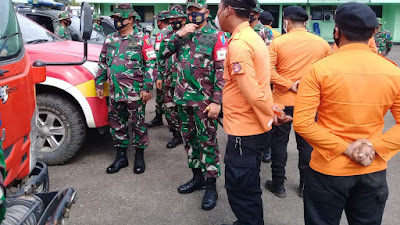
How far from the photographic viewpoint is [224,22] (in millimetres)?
2826

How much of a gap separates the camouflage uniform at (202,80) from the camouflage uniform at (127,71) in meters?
0.69

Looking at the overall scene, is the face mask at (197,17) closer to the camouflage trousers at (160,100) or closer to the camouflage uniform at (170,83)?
the camouflage uniform at (170,83)

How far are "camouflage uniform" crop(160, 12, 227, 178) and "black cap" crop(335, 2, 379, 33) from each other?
152cm

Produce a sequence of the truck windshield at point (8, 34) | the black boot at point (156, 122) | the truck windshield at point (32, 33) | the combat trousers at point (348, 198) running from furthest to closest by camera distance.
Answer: the black boot at point (156, 122) → the truck windshield at point (32, 33) → the truck windshield at point (8, 34) → the combat trousers at point (348, 198)

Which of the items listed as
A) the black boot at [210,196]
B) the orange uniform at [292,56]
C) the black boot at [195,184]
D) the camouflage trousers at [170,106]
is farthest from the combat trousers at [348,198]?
the camouflage trousers at [170,106]

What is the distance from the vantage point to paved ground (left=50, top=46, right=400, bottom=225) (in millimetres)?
3461

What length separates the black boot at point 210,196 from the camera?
11.9ft

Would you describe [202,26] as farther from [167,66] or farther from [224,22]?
[167,66]

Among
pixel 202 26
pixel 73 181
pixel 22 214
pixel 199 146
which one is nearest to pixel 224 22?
pixel 202 26

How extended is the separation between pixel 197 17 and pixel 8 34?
1599 millimetres

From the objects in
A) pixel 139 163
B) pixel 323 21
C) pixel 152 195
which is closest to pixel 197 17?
pixel 152 195

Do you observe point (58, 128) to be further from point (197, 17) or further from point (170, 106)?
point (197, 17)

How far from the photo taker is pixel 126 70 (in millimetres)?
4305

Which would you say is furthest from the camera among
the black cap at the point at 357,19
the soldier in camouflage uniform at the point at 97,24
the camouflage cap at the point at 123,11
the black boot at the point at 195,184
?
the soldier in camouflage uniform at the point at 97,24
